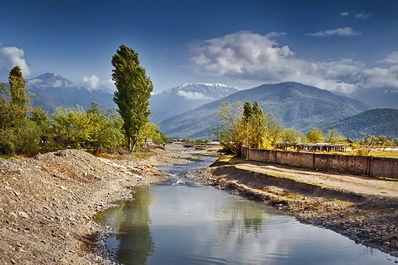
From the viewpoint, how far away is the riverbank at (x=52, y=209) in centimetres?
1107

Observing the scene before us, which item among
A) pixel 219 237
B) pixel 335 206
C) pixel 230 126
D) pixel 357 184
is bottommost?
pixel 219 237

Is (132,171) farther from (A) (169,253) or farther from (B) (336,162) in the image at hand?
(A) (169,253)

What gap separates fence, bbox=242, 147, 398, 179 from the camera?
28855 millimetres

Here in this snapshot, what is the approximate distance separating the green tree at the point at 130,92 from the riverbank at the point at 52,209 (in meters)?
26.4

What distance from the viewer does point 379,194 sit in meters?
21.5

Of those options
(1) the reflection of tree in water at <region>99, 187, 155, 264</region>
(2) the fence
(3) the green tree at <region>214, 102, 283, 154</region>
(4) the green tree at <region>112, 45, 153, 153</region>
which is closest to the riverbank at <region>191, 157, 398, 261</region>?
(2) the fence

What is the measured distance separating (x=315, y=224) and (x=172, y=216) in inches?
351

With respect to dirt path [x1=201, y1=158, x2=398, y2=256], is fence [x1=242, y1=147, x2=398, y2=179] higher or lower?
higher

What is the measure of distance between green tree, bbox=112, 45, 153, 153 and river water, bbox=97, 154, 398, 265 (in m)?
35.4

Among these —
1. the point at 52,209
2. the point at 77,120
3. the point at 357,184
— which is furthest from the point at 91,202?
the point at 77,120

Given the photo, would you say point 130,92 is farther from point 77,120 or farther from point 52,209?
point 52,209

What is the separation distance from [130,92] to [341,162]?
3883cm

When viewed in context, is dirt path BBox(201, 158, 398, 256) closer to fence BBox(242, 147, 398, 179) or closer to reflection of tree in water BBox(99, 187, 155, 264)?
fence BBox(242, 147, 398, 179)

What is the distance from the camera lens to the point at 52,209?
17.1m
